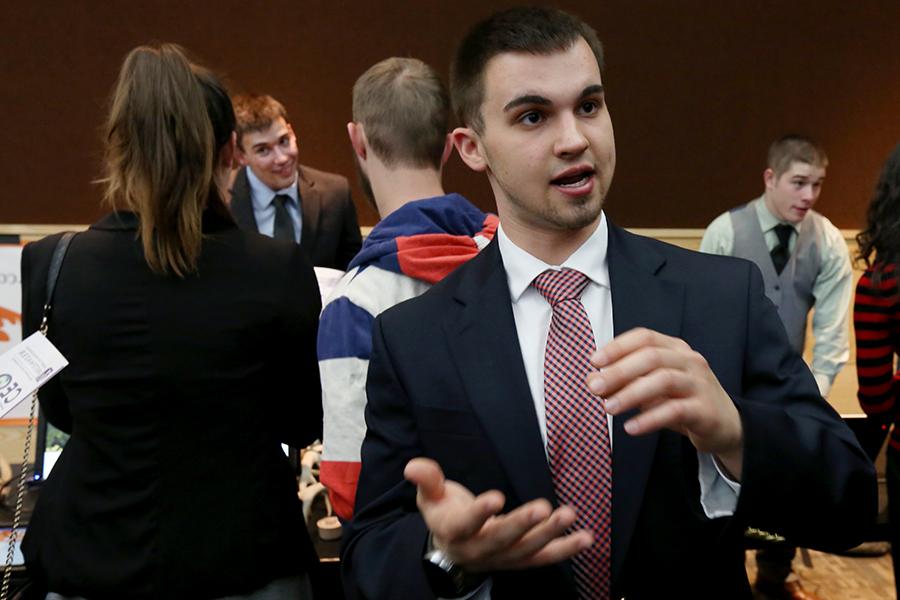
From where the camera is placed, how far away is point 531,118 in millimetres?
1298

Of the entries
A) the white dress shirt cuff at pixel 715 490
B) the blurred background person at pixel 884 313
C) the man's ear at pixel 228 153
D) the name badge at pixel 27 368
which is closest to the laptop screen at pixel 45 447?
the name badge at pixel 27 368

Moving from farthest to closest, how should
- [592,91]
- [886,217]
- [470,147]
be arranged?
[886,217] < [470,147] < [592,91]

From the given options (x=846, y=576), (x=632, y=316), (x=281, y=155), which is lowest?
(x=846, y=576)

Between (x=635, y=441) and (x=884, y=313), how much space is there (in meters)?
1.43

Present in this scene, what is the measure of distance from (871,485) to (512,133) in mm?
707

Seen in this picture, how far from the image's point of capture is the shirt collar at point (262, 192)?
12.6 feet

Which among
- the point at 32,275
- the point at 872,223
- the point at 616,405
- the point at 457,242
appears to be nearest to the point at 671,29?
the point at 872,223

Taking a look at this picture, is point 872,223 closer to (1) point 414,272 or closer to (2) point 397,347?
(1) point 414,272

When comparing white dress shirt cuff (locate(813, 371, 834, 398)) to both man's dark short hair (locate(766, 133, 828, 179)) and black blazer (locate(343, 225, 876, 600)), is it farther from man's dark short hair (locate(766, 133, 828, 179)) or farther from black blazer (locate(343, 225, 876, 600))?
black blazer (locate(343, 225, 876, 600))

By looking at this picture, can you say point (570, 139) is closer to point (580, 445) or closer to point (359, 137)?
point (580, 445)

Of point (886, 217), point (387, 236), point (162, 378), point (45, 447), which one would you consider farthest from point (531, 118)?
point (45, 447)

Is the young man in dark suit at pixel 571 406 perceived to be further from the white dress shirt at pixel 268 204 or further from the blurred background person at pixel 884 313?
the white dress shirt at pixel 268 204

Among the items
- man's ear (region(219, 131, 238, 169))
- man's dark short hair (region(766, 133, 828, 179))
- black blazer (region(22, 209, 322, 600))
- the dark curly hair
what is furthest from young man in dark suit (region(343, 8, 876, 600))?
man's dark short hair (region(766, 133, 828, 179))

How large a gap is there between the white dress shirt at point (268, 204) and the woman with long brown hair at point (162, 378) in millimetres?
2297
